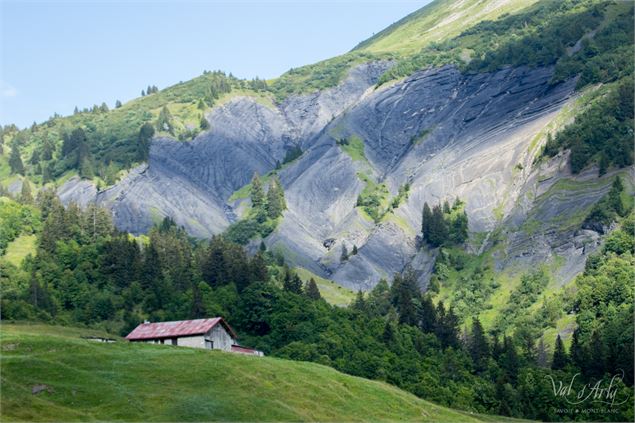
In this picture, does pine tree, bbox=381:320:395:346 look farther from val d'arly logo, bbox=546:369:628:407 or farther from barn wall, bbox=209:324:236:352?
A: barn wall, bbox=209:324:236:352

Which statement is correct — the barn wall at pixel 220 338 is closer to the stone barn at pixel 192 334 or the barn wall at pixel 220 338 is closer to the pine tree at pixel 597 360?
the stone barn at pixel 192 334

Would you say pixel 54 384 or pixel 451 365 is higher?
pixel 54 384

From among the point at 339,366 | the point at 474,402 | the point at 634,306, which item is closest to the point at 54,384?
the point at 339,366

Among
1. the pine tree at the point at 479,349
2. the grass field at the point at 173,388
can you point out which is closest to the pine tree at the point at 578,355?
the pine tree at the point at 479,349

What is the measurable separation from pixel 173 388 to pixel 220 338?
33.8 meters

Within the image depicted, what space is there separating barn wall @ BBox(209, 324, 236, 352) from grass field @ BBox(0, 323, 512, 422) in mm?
15389

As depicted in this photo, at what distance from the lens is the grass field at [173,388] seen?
9025 centimetres

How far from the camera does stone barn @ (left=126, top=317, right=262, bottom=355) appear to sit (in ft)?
422

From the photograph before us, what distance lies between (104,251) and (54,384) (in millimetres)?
98022

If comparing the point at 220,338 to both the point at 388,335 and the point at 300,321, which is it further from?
the point at 388,335

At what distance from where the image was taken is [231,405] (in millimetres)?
95938

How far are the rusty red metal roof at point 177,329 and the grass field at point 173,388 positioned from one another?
14199 millimetres

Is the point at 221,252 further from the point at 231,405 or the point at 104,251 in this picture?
the point at 231,405

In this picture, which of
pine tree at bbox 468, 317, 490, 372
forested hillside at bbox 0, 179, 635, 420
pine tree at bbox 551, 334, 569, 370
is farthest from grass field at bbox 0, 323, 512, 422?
pine tree at bbox 468, 317, 490, 372
